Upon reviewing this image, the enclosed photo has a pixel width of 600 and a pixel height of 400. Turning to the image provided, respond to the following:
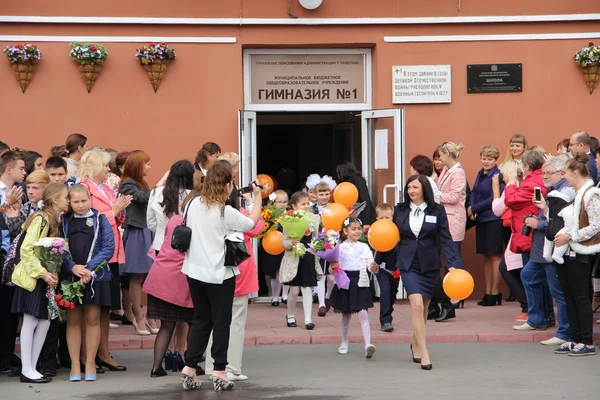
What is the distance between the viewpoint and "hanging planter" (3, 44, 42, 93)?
14242 mm

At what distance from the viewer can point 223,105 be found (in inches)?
586

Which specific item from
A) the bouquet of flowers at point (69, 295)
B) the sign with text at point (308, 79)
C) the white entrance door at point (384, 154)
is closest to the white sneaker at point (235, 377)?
the bouquet of flowers at point (69, 295)

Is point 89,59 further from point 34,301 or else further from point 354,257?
point 34,301

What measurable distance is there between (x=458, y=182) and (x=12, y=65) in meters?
6.22

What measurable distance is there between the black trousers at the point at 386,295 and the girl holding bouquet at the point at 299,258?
849 mm

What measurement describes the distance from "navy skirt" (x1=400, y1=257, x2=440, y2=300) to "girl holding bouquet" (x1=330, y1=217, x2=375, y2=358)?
0.84 meters

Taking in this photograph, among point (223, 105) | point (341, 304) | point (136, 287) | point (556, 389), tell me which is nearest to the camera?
point (556, 389)

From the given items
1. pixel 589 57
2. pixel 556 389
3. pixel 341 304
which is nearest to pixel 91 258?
pixel 341 304

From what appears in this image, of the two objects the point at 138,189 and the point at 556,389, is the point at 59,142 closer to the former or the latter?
the point at 138,189

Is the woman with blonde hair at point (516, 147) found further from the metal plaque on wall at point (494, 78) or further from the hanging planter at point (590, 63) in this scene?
the hanging planter at point (590, 63)

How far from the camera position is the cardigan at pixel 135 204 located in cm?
1120

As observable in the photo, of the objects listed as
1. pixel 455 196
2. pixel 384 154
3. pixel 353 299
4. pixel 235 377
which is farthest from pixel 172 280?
pixel 384 154

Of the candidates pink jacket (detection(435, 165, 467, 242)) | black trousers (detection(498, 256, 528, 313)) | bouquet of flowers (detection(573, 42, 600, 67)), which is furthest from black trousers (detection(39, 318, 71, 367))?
bouquet of flowers (detection(573, 42, 600, 67))

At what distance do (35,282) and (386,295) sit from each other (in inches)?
176
